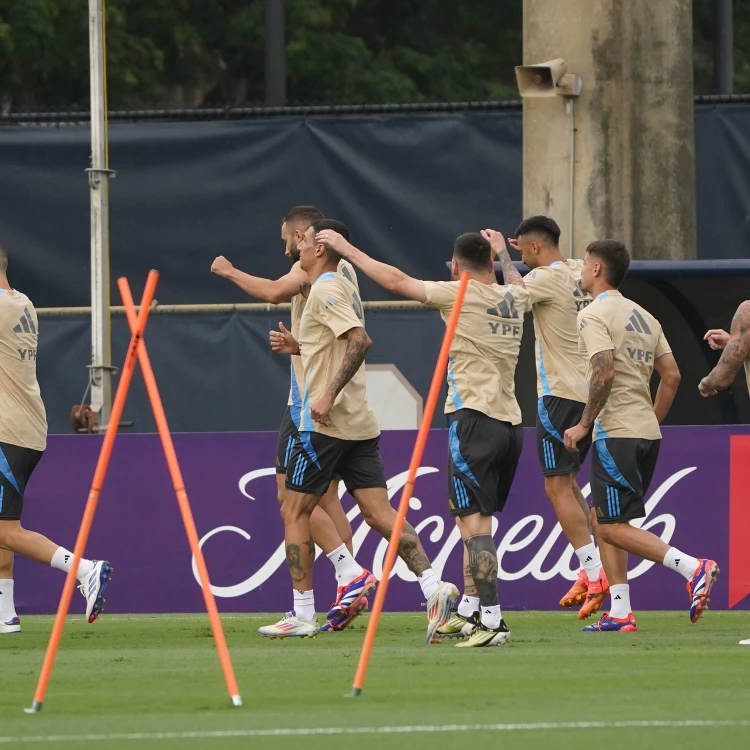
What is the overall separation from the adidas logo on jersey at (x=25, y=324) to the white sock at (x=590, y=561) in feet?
12.1

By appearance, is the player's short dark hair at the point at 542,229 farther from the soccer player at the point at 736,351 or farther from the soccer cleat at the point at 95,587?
the soccer cleat at the point at 95,587

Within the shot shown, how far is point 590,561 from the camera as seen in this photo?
37.0 ft

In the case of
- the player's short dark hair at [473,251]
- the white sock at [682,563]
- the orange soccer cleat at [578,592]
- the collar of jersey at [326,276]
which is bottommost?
the orange soccer cleat at [578,592]

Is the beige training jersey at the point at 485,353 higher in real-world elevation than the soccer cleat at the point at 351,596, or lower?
higher

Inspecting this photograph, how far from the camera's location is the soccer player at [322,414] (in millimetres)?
9914

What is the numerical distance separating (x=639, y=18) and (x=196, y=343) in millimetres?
4761

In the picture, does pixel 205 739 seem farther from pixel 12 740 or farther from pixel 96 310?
pixel 96 310

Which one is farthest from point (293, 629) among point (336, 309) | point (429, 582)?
point (336, 309)

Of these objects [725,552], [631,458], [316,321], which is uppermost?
[316,321]

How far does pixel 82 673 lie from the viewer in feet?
27.2

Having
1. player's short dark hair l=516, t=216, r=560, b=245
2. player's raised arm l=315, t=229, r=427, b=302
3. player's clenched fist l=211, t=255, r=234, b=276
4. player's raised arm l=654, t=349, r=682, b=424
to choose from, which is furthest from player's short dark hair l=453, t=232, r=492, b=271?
player's short dark hair l=516, t=216, r=560, b=245

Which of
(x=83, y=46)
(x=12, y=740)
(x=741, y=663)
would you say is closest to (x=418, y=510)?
(x=741, y=663)

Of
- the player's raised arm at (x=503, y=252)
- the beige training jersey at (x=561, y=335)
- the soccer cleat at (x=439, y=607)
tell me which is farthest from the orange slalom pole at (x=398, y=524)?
the beige training jersey at (x=561, y=335)

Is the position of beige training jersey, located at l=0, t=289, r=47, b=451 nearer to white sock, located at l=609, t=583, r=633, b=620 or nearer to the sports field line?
white sock, located at l=609, t=583, r=633, b=620
